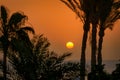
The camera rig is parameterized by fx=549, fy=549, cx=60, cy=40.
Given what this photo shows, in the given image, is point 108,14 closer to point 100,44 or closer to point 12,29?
point 100,44

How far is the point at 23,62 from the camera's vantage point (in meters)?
30.4

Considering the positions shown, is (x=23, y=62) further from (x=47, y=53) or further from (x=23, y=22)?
(x=23, y=22)

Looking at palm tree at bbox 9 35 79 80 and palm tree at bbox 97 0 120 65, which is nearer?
palm tree at bbox 9 35 79 80

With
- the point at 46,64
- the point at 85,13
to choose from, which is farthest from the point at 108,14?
the point at 46,64

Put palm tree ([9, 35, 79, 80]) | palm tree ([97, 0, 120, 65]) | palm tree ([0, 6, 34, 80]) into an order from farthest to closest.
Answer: palm tree ([0, 6, 34, 80]) < palm tree ([97, 0, 120, 65]) < palm tree ([9, 35, 79, 80])

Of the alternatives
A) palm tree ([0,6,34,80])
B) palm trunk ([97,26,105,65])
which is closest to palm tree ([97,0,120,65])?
palm trunk ([97,26,105,65])

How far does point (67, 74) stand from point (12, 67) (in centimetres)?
315

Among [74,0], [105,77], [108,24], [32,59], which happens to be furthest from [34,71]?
[108,24]

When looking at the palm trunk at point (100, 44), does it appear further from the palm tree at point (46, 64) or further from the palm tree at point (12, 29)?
the palm tree at point (46, 64)

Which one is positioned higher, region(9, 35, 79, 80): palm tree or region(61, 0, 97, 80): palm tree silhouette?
region(61, 0, 97, 80): palm tree silhouette

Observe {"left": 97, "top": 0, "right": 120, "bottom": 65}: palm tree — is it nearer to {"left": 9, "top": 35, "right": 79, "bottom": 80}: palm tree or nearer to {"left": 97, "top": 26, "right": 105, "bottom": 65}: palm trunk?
{"left": 97, "top": 26, "right": 105, "bottom": 65}: palm trunk

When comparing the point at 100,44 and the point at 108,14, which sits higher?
the point at 108,14

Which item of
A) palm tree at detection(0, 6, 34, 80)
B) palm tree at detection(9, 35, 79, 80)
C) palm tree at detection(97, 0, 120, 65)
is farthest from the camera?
palm tree at detection(0, 6, 34, 80)

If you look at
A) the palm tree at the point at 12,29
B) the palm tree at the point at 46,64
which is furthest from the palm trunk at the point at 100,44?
the palm tree at the point at 46,64
